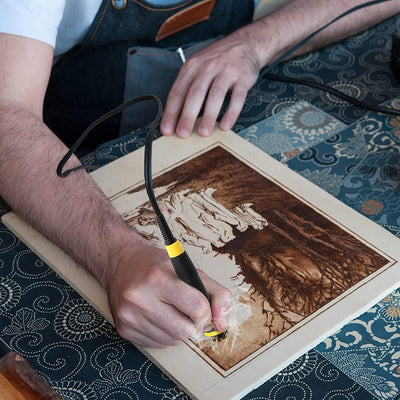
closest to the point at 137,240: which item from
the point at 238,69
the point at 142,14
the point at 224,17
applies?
the point at 238,69

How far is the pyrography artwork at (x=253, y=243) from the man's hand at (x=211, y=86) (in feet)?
0.29

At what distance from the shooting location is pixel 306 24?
1204mm

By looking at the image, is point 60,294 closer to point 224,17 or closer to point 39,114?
point 39,114

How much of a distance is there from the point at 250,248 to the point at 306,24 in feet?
2.00

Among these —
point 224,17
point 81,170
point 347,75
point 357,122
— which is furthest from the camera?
point 224,17

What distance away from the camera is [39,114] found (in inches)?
37.9

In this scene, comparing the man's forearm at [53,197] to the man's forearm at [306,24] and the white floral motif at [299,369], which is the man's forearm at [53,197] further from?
the man's forearm at [306,24]

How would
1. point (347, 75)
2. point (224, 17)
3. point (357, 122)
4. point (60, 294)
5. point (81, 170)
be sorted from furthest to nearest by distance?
point (224, 17)
point (347, 75)
point (357, 122)
point (81, 170)
point (60, 294)

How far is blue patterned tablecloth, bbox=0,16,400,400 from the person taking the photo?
655 mm

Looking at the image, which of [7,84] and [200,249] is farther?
[7,84]

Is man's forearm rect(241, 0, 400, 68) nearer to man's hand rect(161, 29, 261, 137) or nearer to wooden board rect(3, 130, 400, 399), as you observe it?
man's hand rect(161, 29, 261, 137)

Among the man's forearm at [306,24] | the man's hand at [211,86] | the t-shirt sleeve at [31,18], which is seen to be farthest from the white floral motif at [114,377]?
the man's forearm at [306,24]

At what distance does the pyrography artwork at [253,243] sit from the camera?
2.27ft

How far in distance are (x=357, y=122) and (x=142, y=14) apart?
44cm
